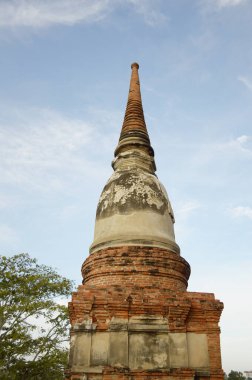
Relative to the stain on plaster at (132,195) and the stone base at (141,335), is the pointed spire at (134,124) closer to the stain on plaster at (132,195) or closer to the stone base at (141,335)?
the stain on plaster at (132,195)

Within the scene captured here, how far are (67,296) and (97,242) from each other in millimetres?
9918

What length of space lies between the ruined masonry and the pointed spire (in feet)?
6.09

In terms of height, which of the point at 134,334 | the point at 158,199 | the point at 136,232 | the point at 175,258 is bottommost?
the point at 134,334

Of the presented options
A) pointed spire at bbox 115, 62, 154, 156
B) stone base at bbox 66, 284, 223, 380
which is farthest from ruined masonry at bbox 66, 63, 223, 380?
pointed spire at bbox 115, 62, 154, 156

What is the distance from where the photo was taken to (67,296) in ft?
53.8

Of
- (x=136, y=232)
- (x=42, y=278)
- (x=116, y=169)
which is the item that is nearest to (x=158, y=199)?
(x=136, y=232)

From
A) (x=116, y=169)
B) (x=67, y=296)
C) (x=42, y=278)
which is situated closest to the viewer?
(x=116, y=169)

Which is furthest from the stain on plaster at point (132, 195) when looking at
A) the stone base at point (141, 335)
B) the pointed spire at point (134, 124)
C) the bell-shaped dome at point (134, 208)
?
the stone base at point (141, 335)

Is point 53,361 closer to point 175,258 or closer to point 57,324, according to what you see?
point 57,324

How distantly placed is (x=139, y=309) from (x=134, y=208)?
2.19m

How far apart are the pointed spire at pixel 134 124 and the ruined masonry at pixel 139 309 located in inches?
73.0

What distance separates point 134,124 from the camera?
9609 mm

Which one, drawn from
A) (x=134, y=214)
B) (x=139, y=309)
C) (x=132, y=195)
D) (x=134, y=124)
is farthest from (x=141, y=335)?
(x=134, y=124)

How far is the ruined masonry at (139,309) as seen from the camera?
5.82 m
